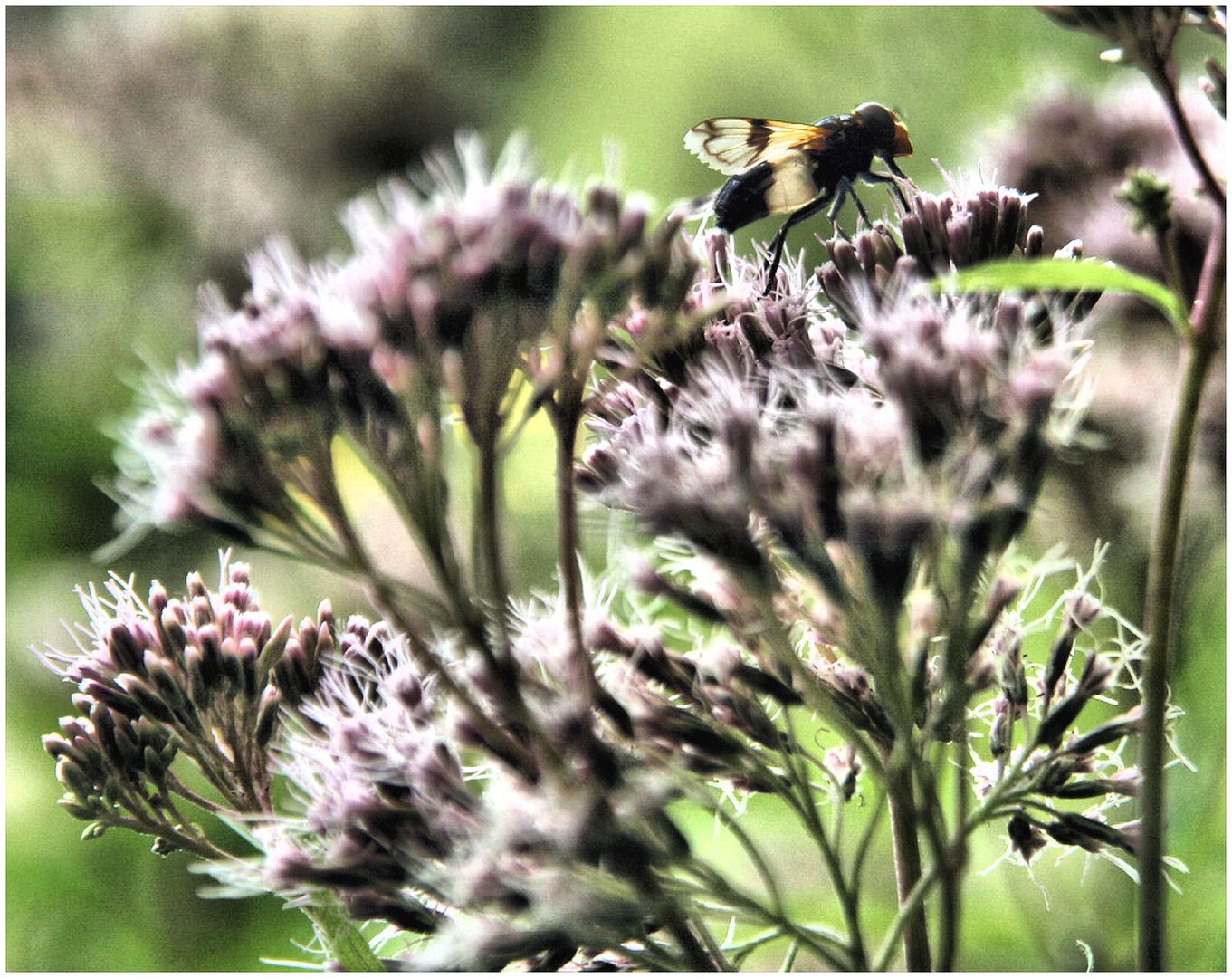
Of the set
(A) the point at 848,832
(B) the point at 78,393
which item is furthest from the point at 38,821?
(A) the point at 848,832

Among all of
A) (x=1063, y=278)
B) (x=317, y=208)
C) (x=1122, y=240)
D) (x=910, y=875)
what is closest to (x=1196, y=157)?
(x=1063, y=278)

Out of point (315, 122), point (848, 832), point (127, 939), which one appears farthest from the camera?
point (315, 122)

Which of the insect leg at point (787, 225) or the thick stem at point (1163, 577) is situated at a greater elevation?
the insect leg at point (787, 225)

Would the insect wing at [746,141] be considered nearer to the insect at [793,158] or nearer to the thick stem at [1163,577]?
the insect at [793,158]

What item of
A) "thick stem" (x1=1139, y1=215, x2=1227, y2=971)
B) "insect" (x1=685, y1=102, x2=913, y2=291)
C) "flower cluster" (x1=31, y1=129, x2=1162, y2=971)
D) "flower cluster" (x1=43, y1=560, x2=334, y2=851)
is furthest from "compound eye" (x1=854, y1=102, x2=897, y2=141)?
"flower cluster" (x1=43, y1=560, x2=334, y2=851)

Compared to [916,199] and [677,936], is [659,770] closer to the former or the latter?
[677,936]

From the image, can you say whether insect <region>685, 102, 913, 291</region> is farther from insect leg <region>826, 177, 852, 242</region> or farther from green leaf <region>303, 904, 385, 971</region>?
green leaf <region>303, 904, 385, 971</region>

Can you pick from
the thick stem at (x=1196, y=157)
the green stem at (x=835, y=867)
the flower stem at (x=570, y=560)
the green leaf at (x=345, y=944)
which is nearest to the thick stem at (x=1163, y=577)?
the thick stem at (x=1196, y=157)
